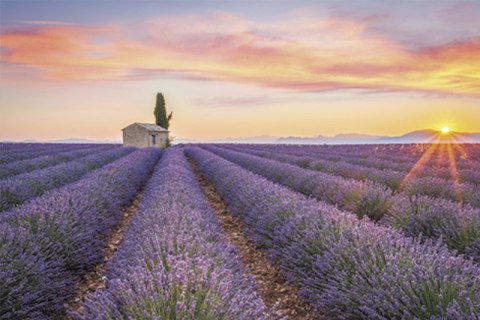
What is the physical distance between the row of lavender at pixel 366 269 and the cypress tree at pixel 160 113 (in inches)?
1768

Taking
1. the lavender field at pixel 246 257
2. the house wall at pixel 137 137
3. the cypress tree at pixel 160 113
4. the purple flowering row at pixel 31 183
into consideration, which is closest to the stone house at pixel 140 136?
the house wall at pixel 137 137

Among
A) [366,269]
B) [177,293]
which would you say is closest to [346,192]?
[366,269]

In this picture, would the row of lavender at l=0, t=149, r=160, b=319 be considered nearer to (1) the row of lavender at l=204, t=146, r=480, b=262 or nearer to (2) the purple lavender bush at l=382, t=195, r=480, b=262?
(1) the row of lavender at l=204, t=146, r=480, b=262

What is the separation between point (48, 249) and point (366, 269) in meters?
3.16

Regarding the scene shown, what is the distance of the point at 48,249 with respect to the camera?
4.03 meters

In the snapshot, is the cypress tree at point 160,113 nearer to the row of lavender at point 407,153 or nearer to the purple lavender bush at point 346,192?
the row of lavender at point 407,153

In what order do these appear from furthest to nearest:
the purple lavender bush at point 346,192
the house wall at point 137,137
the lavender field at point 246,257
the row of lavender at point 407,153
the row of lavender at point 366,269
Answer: the house wall at point 137,137
the row of lavender at point 407,153
the purple lavender bush at point 346,192
the row of lavender at point 366,269
the lavender field at point 246,257

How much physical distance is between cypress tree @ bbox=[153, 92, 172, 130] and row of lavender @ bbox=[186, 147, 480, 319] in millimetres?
44913

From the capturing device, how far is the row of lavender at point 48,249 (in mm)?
3037

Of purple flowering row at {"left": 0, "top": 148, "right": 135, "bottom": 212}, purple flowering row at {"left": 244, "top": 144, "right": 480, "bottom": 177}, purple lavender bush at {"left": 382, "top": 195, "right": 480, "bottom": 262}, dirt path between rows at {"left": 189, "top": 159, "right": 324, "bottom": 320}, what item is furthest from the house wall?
purple lavender bush at {"left": 382, "top": 195, "right": 480, "bottom": 262}

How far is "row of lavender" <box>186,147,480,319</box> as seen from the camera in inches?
94.3

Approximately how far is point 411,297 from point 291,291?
1908 mm

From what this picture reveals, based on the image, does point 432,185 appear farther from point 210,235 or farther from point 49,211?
point 49,211

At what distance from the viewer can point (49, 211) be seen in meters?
4.56
